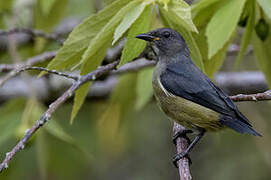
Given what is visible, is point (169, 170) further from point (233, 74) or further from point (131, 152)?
point (233, 74)

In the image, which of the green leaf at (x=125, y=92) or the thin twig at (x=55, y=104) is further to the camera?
the green leaf at (x=125, y=92)

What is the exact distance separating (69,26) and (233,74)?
206cm

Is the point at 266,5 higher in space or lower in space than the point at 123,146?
lower

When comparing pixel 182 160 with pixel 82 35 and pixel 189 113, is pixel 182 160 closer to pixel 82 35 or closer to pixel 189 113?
pixel 189 113

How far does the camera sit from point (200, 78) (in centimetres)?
324

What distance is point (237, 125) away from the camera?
2.95 metres

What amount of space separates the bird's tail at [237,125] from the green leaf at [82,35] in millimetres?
998

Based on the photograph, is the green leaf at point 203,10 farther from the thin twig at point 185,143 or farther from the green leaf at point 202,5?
the thin twig at point 185,143

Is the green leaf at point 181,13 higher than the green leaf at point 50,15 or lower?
lower

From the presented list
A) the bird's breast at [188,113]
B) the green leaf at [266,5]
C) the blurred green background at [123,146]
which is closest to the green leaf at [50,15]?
the blurred green background at [123,146]

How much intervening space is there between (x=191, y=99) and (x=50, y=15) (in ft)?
4.82

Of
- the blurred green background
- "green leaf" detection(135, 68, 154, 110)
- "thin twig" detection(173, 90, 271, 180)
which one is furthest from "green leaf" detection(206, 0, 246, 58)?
the blurred green background

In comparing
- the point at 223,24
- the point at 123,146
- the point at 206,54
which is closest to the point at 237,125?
the point at 206,54

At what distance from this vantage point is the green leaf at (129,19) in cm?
220
